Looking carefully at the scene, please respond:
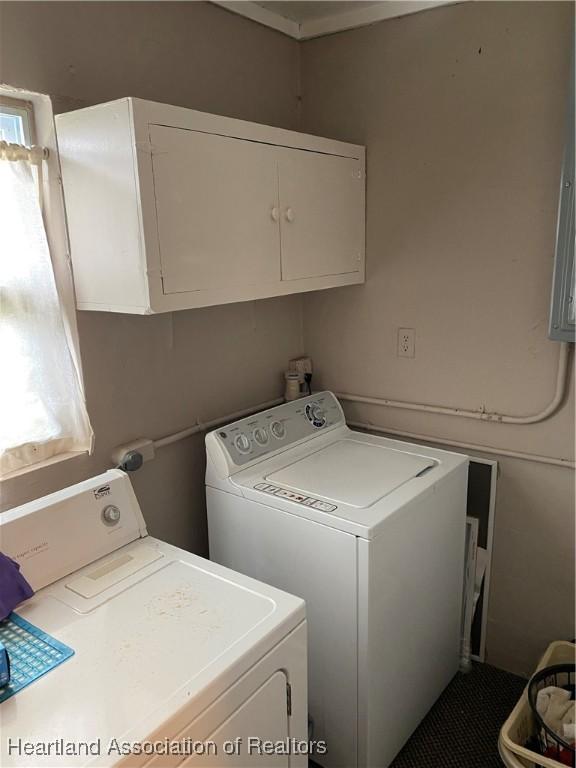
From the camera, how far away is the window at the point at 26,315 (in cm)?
148

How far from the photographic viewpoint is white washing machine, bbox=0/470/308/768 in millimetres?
993

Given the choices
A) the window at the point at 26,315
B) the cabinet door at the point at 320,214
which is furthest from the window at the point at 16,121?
the cabinet door at the point at 320,214

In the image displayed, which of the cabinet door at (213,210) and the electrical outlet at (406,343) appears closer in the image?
the cabinet door at (213,210)

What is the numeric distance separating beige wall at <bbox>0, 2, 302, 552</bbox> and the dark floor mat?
38.4 inches

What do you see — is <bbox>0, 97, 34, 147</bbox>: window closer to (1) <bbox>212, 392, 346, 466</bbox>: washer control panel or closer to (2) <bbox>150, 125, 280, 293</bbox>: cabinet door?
(2) <bbox>150, 125, 280, 293</bbox>: cabinet door

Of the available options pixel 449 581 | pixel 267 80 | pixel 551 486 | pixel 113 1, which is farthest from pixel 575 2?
pixel 449 581

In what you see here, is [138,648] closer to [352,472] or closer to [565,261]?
[352,472]

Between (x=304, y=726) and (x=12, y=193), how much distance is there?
1473 millimetres

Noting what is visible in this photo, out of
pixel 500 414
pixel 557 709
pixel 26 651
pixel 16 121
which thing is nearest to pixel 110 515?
pixel 26 651

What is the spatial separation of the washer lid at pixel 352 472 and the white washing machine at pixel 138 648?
1.44 ft

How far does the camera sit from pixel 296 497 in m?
1.71

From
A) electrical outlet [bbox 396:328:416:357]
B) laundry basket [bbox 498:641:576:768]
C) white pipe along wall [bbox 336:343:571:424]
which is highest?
electrical outlet [bbox 396:328:416:357]

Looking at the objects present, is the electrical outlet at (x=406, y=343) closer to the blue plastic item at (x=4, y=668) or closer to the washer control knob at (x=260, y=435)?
the washer control knob at (x=260, y=435)

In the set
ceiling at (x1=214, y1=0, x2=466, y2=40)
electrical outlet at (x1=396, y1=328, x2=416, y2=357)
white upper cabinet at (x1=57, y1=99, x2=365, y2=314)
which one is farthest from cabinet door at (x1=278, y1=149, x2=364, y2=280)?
ceiling at (x1=214, y1=0, x2=466, y2=40)
